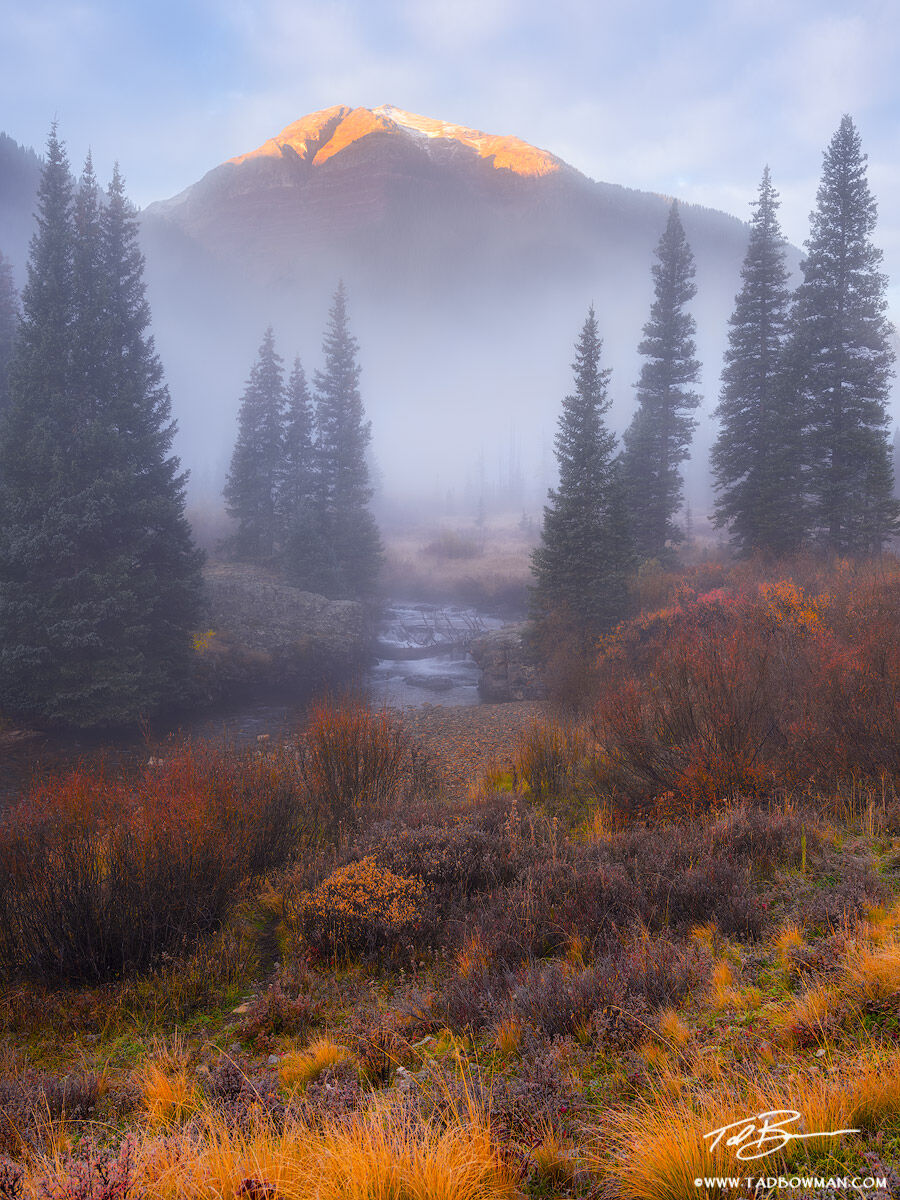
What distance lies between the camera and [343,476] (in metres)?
33.1

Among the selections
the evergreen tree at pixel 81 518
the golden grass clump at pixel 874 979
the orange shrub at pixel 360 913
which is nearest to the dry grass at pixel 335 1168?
the golden grass clump at pixel 874 979

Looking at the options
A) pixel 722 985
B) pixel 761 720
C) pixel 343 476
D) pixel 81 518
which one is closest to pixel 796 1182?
pixel 722 985

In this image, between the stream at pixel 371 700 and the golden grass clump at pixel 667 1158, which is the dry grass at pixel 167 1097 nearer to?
the golden grass clump at pixel 667 1158

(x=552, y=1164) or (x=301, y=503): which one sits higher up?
(x=301, y=503)

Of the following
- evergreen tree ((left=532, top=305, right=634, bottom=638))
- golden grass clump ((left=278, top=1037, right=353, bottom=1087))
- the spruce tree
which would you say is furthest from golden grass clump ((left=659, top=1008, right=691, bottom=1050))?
evergreen tree ((left=532, top=305, right=634, bottom=638))

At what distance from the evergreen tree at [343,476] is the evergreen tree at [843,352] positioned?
21021 millimetres

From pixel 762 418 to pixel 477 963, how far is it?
25.7m

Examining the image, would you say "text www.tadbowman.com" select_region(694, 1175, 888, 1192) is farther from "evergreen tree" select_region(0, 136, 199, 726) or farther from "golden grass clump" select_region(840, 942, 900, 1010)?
"evergreen tree" select_region(0, 136, 199, 726)

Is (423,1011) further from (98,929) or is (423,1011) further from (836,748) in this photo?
(836,748)

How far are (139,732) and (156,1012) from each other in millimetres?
13067

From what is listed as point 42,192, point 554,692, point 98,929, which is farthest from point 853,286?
point 98,929

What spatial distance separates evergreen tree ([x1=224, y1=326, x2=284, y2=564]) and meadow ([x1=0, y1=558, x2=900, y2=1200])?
2667 centimetres

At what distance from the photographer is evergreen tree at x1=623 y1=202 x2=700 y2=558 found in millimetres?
27906

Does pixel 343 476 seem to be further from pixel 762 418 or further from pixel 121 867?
pixel 121 867
